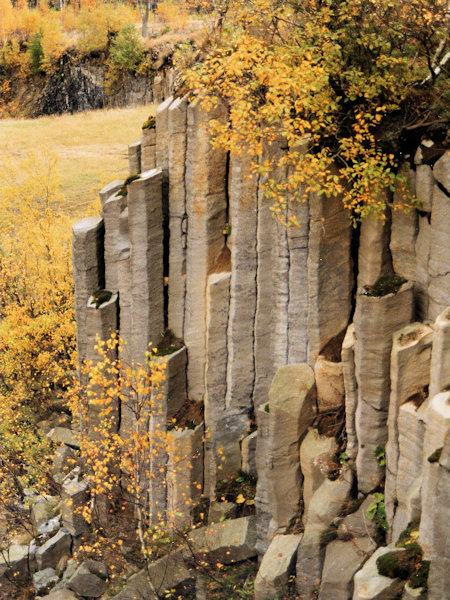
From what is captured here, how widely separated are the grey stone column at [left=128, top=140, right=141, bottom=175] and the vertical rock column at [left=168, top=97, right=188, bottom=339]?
118 inches

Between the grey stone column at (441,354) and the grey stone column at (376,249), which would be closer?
the grey stone column at (441,354)

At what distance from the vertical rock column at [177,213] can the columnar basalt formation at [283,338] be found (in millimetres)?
52

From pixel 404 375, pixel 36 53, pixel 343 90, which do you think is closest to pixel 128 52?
pixel 36 53

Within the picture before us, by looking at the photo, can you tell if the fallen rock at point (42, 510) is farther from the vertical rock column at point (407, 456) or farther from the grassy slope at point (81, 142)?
the grassy slope at point (81, 142)

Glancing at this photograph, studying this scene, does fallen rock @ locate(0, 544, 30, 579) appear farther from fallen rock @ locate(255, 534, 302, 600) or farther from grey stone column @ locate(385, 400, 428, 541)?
grey stone column @ locate(385, 400, 428, 541)

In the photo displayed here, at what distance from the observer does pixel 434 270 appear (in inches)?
736

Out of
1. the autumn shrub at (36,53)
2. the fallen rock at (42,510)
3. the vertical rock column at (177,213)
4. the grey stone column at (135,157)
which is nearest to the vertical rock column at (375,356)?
the vertical rock column at (177,213)

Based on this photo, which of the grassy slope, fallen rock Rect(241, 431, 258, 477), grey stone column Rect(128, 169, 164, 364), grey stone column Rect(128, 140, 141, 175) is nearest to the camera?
fallen rock Rect(241, 431, 258, 477)

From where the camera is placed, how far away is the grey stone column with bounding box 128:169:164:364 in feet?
84.3

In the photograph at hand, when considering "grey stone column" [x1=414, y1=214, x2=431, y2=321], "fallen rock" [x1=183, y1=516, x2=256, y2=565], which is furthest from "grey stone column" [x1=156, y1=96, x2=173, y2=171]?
"fallen rock" [x1=183, y1=516, x2=256, y2=565]

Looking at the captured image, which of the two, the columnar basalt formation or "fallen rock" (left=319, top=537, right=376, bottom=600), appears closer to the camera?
the columnar basalt formation

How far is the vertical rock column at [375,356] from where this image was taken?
62.4 feet

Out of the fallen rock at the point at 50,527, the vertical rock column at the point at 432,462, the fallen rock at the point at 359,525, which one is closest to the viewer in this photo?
the vertical rock column at the point at 432,462

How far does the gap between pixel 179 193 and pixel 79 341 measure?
793cm
